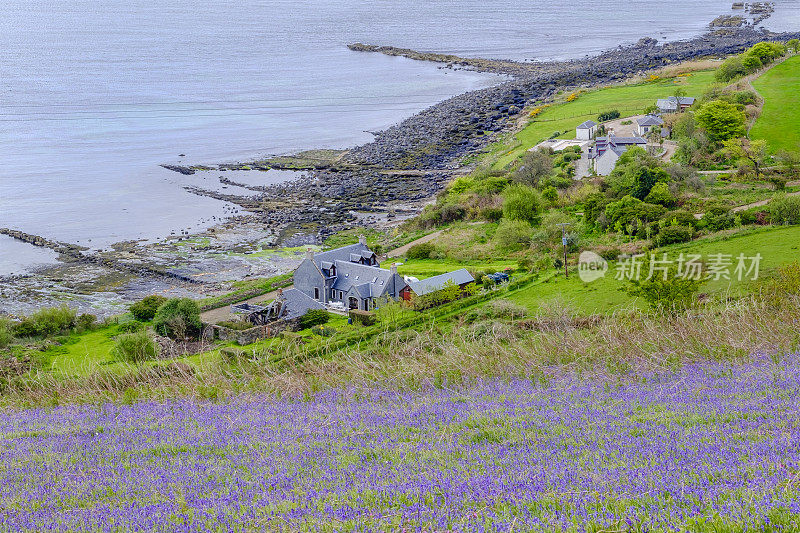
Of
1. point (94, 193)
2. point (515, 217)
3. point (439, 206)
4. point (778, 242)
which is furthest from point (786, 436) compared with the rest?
point (94, 193)

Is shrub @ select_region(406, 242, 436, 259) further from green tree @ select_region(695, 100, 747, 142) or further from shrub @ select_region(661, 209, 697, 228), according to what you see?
green tree @ select_region(695, 100, 747, 142)

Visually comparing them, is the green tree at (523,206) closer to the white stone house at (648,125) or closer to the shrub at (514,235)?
the shrub at (514,235)

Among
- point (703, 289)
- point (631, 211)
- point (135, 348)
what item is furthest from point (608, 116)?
point (135, 348)

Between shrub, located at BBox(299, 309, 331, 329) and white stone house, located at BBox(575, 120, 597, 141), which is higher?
white stone house, located at BBox(575, 120, 597, 141)

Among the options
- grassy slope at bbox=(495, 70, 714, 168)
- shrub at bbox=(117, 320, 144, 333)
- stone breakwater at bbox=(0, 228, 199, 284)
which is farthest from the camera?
grassy slope at bbox=(495, 70, 714, 168)

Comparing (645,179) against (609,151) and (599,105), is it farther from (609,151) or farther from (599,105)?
(599,105)

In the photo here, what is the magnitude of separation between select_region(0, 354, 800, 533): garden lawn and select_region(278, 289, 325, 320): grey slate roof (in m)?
26.9

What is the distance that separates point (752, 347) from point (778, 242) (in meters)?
28.1

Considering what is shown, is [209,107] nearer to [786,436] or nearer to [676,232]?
[676,232]

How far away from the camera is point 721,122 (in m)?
58.6

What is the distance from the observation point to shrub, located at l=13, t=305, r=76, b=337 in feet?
128

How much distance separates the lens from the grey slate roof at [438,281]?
1535 inches

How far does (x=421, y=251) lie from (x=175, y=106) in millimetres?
84391

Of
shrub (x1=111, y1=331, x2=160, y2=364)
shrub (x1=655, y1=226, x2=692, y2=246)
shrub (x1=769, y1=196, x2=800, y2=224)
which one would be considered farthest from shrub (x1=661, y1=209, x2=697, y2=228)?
shrub (x1=111, y1=331, x2=160, y2=364)
